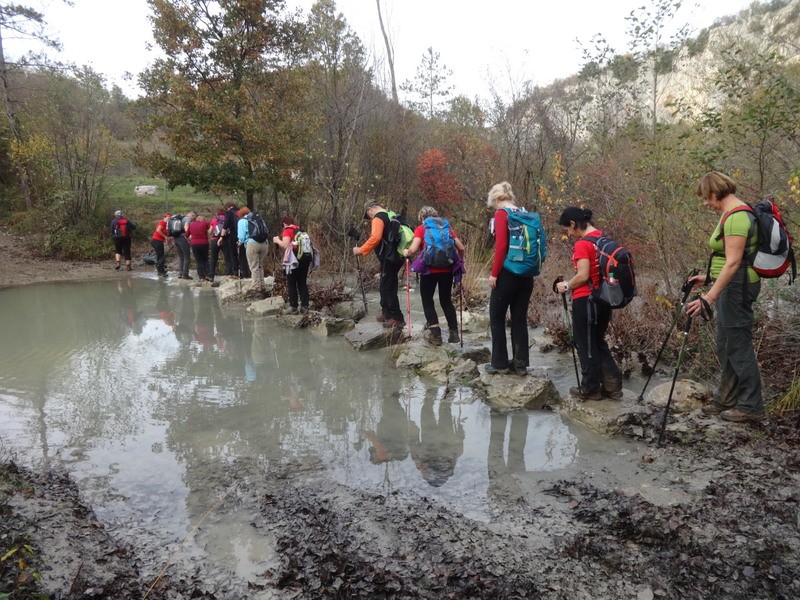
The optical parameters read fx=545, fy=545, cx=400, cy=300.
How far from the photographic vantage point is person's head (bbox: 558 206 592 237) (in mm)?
4637

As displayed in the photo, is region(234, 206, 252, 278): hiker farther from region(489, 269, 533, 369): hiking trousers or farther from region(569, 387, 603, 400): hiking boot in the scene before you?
region(569, 387, 603, 400): hiking boot

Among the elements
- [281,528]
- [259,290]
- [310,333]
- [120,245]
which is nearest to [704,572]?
[281,528]

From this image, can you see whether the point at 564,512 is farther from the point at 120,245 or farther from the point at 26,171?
the point at 26,171

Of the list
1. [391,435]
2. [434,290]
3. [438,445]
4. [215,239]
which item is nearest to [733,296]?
[438,445]

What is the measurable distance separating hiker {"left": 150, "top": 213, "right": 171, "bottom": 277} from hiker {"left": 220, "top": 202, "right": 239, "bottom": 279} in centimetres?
224

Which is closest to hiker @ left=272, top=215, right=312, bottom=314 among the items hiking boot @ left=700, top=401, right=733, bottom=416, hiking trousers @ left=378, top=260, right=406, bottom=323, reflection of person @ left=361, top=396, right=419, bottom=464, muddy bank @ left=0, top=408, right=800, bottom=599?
hiking trousers @ left=378, top=260, right=406, bottom=323

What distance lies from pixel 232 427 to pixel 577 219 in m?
3.54

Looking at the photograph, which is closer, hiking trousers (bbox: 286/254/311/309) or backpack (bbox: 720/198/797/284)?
backpack (bbox: 720/198/797/284)

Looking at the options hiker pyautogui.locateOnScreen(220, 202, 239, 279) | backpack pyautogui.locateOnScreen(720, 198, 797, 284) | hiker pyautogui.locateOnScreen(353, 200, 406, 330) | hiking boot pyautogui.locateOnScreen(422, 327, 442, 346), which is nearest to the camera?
backpack pyautogui.locateOnScreen(720, 198, 797, 284)

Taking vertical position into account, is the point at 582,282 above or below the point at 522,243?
below

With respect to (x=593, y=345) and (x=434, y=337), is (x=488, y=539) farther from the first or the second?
(x=434, y=337)

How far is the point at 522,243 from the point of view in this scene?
5.20m

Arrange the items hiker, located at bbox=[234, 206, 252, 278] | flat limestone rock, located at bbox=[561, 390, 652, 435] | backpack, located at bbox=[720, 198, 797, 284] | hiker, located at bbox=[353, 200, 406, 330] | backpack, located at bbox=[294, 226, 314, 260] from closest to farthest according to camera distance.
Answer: backpack, located at bbox=[720, 198, 797, 284]
flat limestone rock, located at bbox=[561, 390, 652, 435]
hiker, located at bbox=[353, 200, 406, 330]
backpack, located at bbox=[294, 226, 314, 260]
hiker, located at bbox=[234, 206, 252, 278]

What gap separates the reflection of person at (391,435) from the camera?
14.2ft
